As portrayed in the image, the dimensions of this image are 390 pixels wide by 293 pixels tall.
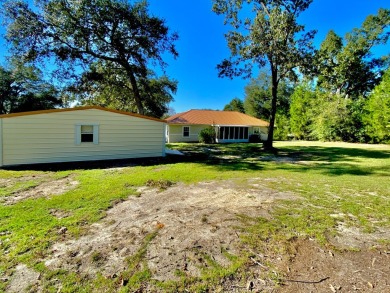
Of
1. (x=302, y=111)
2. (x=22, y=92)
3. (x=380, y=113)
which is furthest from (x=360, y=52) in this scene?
(x=22, y=92)

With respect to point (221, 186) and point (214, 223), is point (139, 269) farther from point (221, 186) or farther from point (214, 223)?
point (221, 186)

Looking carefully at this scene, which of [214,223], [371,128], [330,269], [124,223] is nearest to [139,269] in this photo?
[124,223]

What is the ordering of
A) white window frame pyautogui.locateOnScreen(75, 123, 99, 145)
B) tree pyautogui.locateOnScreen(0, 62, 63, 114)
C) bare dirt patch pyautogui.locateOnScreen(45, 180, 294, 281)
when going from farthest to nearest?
tree pyautogui.locateOnScreen(0, 62, 63, 114), white window frame pyautogui.locateOnScreen(75, 123, 99, 145), bare dirt patch pyautogui.locateOnScreen(45, 180, 294, 281)

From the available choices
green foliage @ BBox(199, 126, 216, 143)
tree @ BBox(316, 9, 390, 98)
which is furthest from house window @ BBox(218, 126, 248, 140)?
tree @ BBox(316, 9, 390, 98)

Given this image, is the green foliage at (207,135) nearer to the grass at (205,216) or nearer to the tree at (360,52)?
the tree at (360,52)

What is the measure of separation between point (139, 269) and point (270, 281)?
1.48 metres

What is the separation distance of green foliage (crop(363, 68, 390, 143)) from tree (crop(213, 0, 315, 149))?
956cm

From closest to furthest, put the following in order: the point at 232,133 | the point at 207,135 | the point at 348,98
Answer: the point at 207,135, the point at 348,98, the point at 232,133

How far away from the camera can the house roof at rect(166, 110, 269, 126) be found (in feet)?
78.8

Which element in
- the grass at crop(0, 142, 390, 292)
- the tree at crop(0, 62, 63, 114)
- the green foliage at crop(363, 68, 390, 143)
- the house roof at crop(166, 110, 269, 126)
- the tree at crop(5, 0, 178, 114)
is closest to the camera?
the grass at crop(0, 142, 390, 292)

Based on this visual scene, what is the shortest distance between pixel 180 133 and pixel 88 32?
13.1 meters

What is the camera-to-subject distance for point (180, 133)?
931 inches

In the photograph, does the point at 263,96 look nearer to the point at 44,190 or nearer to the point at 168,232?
the point at 44,190

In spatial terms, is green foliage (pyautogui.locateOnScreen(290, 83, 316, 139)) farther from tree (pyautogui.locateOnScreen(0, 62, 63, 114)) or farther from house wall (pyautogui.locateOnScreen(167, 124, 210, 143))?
tree (pyautogui.locateOnScreen(0, 62, 63, 114))
